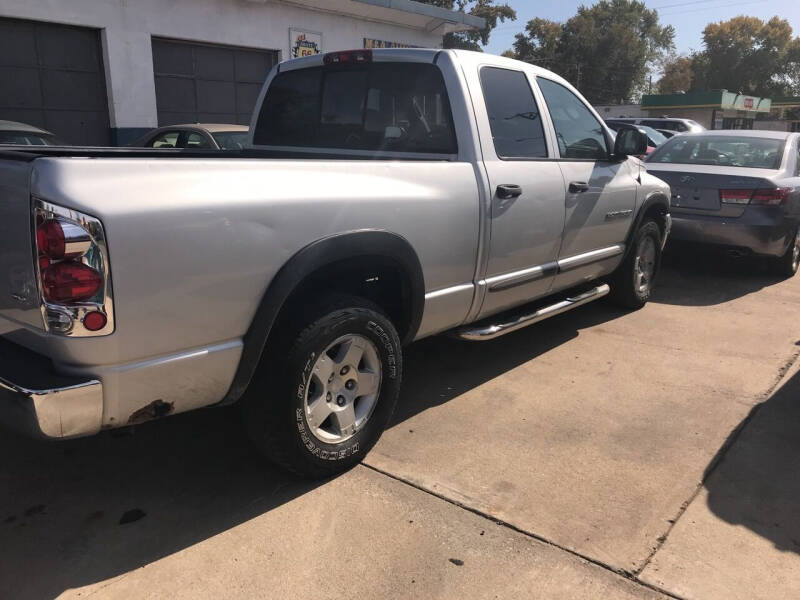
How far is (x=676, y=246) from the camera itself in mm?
7367

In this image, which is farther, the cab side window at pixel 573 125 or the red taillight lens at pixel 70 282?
the cab side window at pixel 573 125

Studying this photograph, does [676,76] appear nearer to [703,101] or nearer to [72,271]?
[703,101]

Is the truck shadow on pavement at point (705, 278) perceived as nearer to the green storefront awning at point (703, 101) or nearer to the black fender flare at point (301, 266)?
the black fender flare at point (301, 266)

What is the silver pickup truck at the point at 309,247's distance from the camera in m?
2.21

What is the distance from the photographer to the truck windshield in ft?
12.5

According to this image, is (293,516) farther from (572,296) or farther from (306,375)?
(572,296)

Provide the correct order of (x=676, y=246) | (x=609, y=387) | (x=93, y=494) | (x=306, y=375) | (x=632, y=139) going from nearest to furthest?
1. (x=306, y=375)
2. (x=93, y=494)
3. (x=609, y=387)
4. (x=632, y=139)
5. (x=676, y=246)

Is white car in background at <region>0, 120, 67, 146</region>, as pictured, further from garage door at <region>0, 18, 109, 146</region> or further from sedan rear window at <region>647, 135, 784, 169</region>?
sedan rear window at <region>647, 135, 784, 169</region>

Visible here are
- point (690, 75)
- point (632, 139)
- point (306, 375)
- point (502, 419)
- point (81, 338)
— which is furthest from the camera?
point (690, 75)

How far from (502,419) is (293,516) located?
1.44 m

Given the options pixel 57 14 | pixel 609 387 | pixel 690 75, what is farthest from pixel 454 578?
pixel 690 75

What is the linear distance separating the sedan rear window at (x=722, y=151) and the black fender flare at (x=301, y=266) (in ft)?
18.7

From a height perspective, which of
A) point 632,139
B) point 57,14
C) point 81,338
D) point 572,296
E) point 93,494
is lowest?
point 93,494

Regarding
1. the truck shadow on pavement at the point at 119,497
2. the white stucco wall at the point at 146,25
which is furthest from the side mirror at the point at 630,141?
the white stucco wall at the point at 146,25
